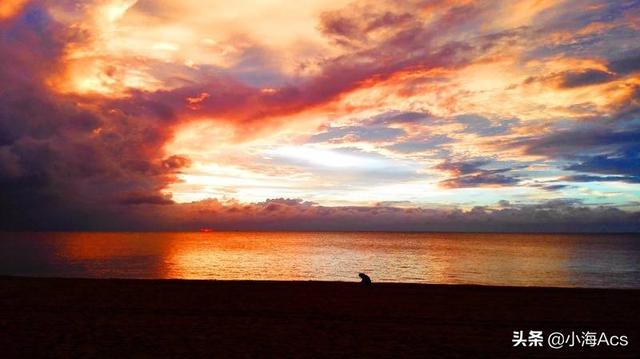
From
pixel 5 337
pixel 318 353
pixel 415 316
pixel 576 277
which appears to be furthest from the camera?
pixel 576 277

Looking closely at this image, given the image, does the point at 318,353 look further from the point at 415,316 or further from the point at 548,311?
the point at 548,311

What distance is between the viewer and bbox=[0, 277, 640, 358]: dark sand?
12.0 metres

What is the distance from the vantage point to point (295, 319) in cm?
1584

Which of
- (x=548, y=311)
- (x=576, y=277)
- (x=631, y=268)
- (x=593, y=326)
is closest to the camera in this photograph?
(x=593, y=326)

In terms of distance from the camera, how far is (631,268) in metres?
72.6

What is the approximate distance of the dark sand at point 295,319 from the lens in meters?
12.0

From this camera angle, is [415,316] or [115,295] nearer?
[415,316]

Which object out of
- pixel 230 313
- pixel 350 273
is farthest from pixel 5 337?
pixel 350 273

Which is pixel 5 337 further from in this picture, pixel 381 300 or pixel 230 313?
pixel 381 300

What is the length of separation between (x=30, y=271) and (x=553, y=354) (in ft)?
211

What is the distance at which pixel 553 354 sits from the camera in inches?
464

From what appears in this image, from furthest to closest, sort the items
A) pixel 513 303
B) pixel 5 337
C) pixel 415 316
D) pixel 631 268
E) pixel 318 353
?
pixel 631 268
pixel 513 303
pixel 415 316
pixel 5 337
pixel 318 353

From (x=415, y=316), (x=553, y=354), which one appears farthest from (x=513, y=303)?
(x=553, y=354)

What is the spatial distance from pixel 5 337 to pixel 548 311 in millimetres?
17923
